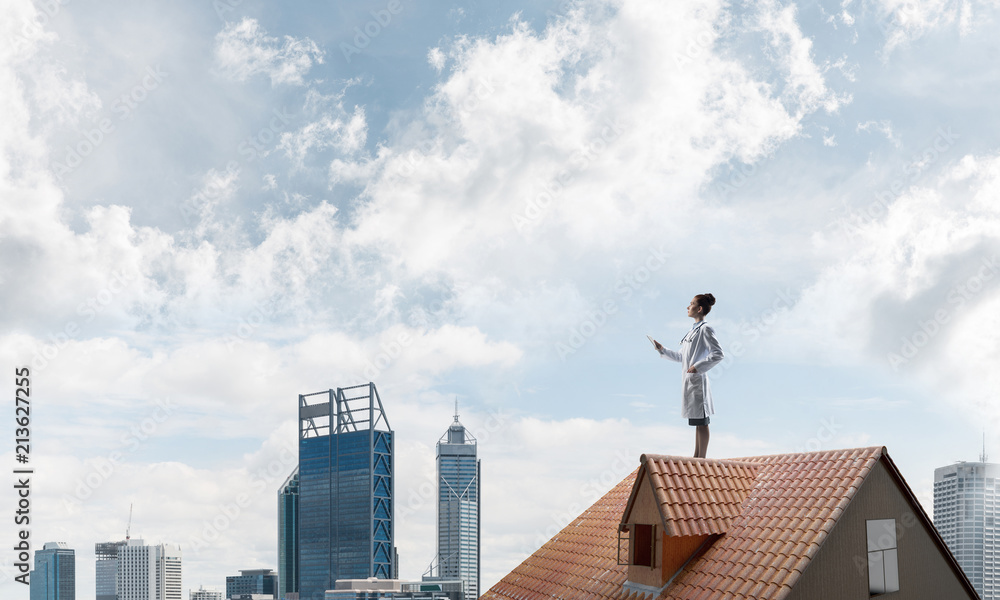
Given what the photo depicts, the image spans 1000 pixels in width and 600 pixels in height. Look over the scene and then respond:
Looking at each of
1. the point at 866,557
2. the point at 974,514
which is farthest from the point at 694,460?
the point at 974,514

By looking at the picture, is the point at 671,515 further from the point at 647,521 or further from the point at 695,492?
the point at 695,492

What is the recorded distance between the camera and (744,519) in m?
14.1

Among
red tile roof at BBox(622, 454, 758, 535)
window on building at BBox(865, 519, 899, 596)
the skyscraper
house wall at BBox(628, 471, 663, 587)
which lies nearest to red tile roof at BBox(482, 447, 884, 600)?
red tile roof at BBox(622, 454, 758, 535)

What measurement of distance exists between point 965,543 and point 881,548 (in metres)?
46.9

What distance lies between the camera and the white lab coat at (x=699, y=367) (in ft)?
50.0

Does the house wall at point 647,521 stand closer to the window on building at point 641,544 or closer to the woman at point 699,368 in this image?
the window on building at point 641,544

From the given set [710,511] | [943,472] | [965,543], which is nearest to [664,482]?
[710,511]

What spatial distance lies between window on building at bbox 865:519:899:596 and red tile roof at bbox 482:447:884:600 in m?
0.93

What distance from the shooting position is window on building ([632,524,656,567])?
566 inches

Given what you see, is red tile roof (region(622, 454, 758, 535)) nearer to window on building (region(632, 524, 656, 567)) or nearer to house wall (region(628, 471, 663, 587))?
house wall (region(628, 471, 663, 587))

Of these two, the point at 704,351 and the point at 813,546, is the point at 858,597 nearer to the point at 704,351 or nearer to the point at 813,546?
the point at 813,546

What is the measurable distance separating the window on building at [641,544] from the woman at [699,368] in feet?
6.07

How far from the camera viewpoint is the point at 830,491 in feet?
43.8

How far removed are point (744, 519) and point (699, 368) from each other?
8.90ft
